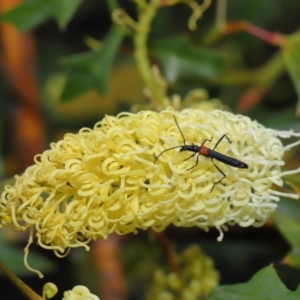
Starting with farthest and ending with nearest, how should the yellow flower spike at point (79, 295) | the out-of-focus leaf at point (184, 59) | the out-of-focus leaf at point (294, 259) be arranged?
the out-of-focus leaf at point (184, 59)
the out-of-focus leaf at point (294, 259)
the yellow flower spike at point (79, 295)

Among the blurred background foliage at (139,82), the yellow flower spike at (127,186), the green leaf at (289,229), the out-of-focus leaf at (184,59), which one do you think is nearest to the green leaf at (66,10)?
the blurred background foliage at (139,82)

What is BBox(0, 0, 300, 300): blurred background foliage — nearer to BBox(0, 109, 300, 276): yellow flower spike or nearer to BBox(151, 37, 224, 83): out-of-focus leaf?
BBox(151, 37, 224, 83): out-of-focus leaf

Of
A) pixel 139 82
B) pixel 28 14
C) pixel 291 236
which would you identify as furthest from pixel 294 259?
pixel 139 82

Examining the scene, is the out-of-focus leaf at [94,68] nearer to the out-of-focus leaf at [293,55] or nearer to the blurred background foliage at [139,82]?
the blurred background foliage at [139,82]

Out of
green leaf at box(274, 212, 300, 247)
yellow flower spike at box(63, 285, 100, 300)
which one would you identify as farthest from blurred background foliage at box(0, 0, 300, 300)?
yellow flower spike at box(63, 285, 100, 300)

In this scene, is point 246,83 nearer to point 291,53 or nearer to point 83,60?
point 291,53
